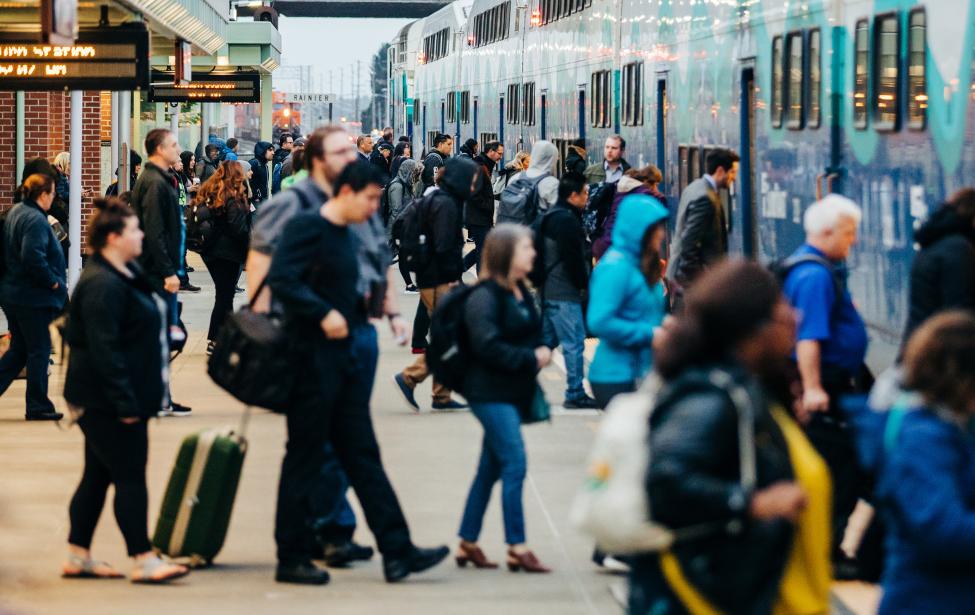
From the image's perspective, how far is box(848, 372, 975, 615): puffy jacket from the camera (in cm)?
448

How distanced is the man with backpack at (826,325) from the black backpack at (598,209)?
25.0 ft

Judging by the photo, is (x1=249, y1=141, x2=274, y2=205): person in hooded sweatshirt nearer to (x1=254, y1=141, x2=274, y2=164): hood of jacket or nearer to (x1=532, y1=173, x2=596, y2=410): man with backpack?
(x1=254, y1=141, x2=274, y2=164): hood of jacket

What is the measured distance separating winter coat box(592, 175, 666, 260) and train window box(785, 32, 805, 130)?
1892mm

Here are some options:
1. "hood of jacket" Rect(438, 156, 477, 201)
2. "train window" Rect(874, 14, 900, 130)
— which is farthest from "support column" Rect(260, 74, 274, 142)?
"train window" Rect(874, 14, 900, 130)

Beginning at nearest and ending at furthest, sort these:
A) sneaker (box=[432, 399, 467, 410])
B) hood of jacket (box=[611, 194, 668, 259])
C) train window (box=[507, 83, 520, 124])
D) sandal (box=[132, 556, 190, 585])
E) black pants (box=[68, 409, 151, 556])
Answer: black pants (box=[68, 409, 151, 556])
sandal (box=[132, 556, 190, 585])
hood of jacket (box=[611, 194, 668, 259])
sneaker (box=[432, 399, 467, 410])
train window (box=[507, 83, 520, 124])

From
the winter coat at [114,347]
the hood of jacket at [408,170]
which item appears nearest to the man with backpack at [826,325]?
the winter coat at [114,347]

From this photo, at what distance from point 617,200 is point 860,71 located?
4.45 meters

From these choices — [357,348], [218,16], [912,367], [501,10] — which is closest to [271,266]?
[357,348]

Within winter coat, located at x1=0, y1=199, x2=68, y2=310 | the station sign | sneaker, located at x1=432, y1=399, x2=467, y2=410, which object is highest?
the station sign

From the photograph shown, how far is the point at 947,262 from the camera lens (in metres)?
7.38

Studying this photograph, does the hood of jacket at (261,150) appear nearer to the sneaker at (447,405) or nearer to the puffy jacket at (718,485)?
the sneaker at (447,405)

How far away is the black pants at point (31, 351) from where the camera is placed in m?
12.8

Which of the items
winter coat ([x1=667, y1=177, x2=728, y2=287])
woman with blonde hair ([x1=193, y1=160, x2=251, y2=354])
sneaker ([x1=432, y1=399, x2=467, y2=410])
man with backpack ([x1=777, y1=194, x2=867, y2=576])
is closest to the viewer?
man with backpack ([x1=777, y1=194, x2=867, y2=576])

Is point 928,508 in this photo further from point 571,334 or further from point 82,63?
point 82,63
